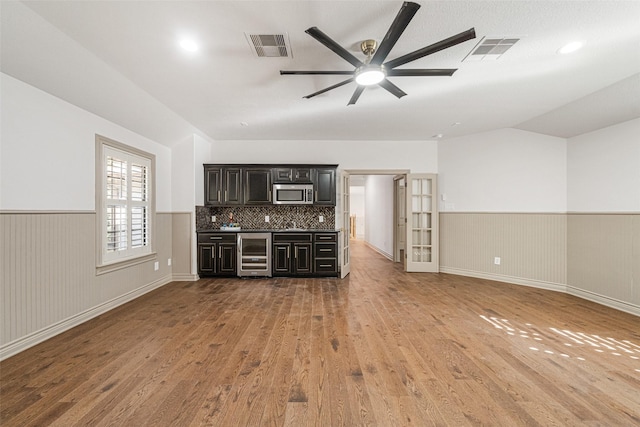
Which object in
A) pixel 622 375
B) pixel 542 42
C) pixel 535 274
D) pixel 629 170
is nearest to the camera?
pixel 622 375

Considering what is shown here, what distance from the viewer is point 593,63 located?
257 cm

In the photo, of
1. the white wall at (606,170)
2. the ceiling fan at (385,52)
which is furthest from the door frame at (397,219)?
the ceiling fan at (385,52)

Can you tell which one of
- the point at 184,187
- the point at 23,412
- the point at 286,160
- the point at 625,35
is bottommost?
the point at 23,412

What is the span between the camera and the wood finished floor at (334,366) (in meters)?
1.67

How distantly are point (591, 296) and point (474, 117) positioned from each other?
316 centimetres

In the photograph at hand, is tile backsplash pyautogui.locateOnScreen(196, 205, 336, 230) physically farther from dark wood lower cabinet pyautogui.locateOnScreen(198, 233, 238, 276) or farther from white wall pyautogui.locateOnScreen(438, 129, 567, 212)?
white wall pyautogui.locateOnScreen(438, 129, 567, 212)

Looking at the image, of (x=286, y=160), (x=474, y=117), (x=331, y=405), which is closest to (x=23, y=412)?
(x=331, y=405)

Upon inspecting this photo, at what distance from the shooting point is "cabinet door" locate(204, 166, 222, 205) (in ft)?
17.0

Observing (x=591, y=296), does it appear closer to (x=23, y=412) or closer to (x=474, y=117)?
(x=474, y=117)

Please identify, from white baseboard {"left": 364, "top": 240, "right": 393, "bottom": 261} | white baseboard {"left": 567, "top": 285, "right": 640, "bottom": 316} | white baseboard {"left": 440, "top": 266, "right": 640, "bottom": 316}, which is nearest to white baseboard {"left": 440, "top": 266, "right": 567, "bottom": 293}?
white baseboard {"left": 440, "top": 266, "right": 640, "bottom": 316}

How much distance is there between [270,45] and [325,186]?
307 centimetres

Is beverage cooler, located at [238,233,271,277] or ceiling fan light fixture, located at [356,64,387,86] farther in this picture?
beverage cooler, located at [238,233,271,277]

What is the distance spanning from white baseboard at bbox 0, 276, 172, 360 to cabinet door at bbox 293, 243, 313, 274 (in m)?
2.48

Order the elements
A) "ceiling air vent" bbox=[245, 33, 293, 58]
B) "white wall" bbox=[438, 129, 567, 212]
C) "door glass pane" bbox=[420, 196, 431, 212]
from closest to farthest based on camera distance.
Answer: "ceiling air vent" bbox=[245, 33, 293, 58] → "white wall" bbox=[438, 129, 567, 212] → "door glass pane" bbox=[420, 196, 431, 212]
